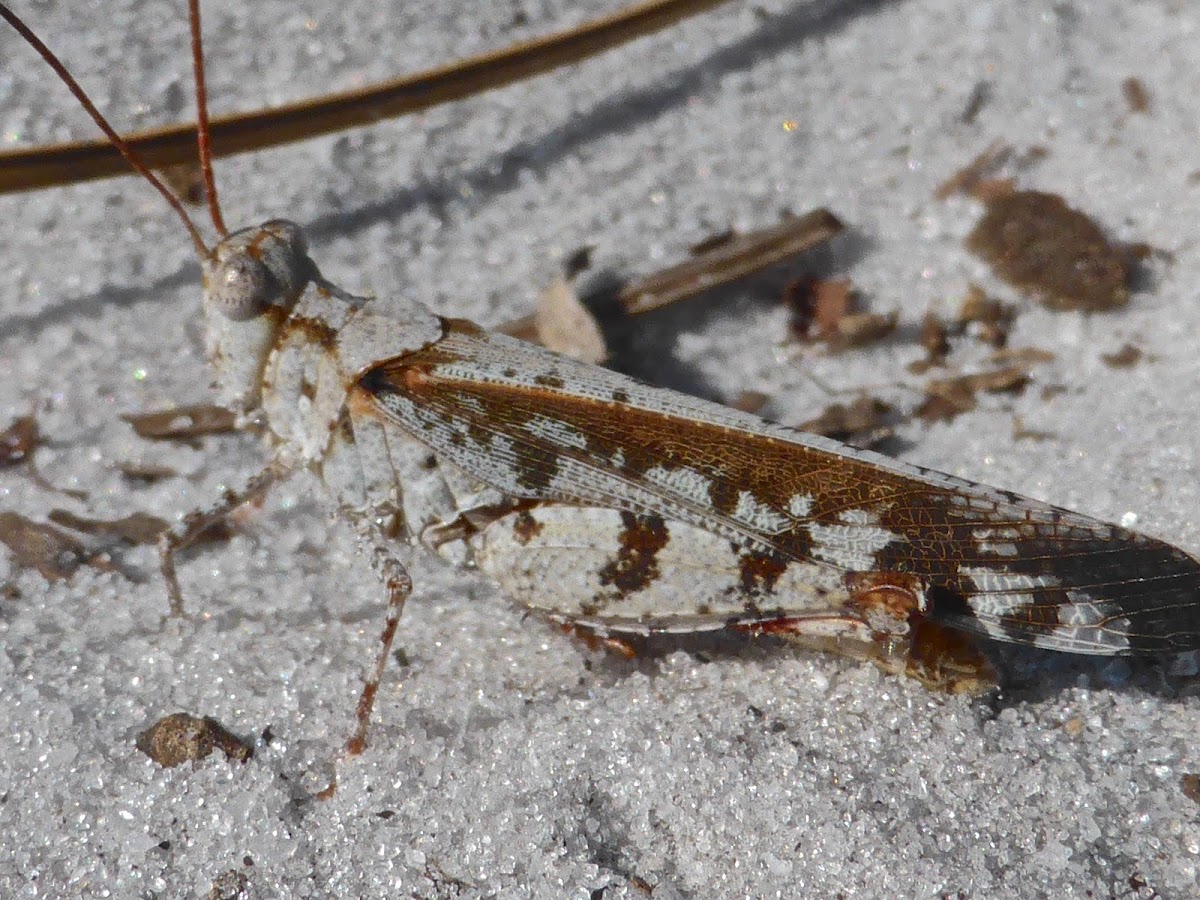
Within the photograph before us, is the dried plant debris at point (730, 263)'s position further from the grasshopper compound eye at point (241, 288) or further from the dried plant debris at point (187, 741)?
the dried plant debris at point (187, 741)

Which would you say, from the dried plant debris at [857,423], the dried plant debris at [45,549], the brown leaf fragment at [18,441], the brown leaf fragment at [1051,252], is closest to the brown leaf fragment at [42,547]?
the dried plant debris at [45,549]

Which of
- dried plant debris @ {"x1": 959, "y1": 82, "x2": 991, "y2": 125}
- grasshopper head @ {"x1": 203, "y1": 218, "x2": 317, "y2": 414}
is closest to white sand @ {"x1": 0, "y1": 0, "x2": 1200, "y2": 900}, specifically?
dried plant debris @ {"x1": 959, "y1": 82, "x2": 991, "y2": 125}

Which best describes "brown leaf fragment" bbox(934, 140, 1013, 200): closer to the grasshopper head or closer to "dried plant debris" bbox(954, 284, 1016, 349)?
"dried plant debris" bbox(954, 284, 1016, 349)

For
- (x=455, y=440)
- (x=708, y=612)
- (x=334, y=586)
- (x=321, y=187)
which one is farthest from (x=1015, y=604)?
(x=321, y=187)

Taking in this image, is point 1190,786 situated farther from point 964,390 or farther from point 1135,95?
point 1135,95

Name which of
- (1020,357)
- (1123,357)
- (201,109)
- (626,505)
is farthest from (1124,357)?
(201,109)

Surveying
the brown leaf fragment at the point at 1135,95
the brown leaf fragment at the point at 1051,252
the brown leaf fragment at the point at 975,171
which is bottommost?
the brown leaf fragment at the point at 1051,252

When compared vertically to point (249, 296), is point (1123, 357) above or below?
below
